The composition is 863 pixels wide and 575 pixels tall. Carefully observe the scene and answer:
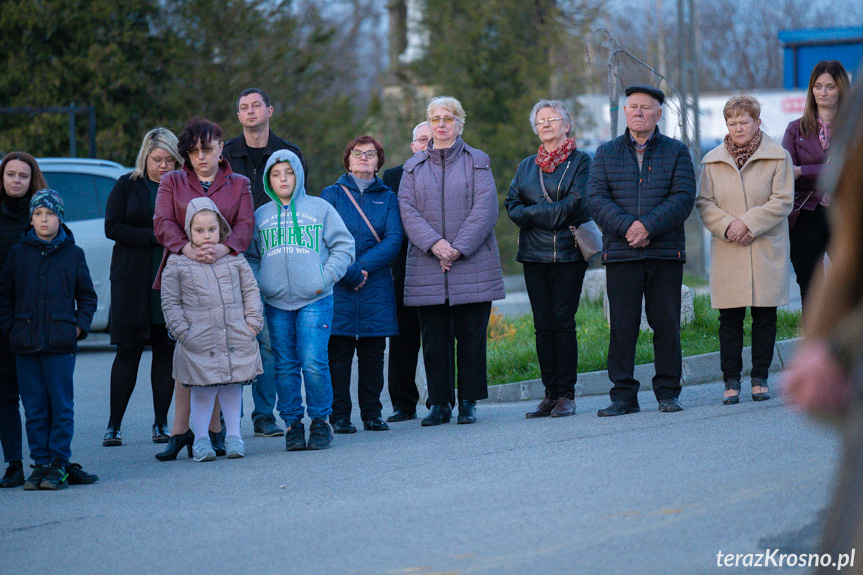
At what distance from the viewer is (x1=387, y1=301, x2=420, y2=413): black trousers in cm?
818

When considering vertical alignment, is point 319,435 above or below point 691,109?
below

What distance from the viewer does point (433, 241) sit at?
7.60 metres

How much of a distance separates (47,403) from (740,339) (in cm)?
462

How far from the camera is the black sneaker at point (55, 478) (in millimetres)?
6008

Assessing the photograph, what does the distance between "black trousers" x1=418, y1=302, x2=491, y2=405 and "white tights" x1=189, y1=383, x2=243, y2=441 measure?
152 cm

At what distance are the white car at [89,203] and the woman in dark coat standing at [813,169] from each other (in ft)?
25.2

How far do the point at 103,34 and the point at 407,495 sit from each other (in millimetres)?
16698

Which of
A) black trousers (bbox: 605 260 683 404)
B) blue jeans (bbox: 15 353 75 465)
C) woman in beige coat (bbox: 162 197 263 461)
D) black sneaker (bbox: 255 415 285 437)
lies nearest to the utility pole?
black trousers (bbox: 605 260 683 404)

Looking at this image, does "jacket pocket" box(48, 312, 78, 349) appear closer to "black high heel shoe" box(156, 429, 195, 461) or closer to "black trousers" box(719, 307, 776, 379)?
"black high heel shoe" box(156, 429, 195, 461)

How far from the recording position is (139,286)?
757 centimetres

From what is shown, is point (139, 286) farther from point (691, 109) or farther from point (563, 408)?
point (691, 109)

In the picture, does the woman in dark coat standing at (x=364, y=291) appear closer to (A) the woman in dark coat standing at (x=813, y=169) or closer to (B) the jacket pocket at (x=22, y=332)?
(B) the jacket pocket at (x=22, y=332)

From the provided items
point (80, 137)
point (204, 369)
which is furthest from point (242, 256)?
point (80, 137)

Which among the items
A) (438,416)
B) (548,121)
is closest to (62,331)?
(438,416)
